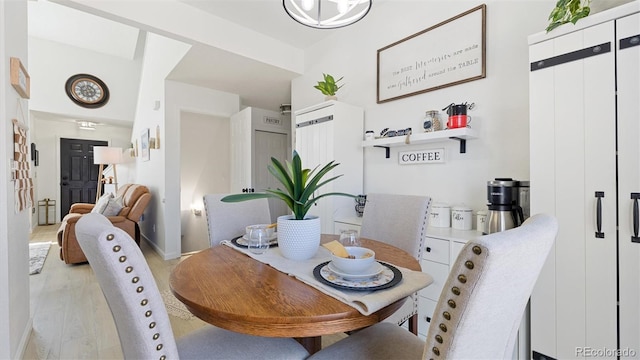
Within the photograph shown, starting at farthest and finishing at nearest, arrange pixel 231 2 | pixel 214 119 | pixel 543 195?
pixel 214 119, pixel 231 2, pixel 543 195

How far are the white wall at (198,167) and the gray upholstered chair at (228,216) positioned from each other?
2850 millimetres


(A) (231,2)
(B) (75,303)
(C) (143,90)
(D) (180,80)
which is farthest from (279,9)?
(C) (143,90)

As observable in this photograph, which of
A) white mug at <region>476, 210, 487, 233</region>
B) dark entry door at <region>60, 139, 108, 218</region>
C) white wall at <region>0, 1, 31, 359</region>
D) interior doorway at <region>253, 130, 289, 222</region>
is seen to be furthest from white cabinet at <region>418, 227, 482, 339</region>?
dark entry door at <region>60, 139, 108, 218</region>

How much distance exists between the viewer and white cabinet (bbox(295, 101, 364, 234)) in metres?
2.62

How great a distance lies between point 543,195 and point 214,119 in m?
4.68

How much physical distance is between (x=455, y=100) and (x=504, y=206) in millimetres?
910

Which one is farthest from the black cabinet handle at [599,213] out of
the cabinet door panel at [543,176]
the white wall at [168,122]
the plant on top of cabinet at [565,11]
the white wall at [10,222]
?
the white wall at [168,122]

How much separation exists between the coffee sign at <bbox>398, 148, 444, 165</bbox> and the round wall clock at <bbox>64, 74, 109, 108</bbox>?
7.11 metres

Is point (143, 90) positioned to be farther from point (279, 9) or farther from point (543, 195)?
point (543, 195)

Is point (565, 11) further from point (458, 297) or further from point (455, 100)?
point (458, 297)

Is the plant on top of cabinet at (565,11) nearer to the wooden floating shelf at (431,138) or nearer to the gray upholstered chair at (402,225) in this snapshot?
the wooden floating shelf at (431,138)

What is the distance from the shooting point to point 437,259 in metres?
1.82

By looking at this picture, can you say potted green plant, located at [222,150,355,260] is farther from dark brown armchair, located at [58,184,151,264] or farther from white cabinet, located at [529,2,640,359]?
dark brown armchair, located at [58,184,151,264]

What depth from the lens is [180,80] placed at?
3.77 metres
